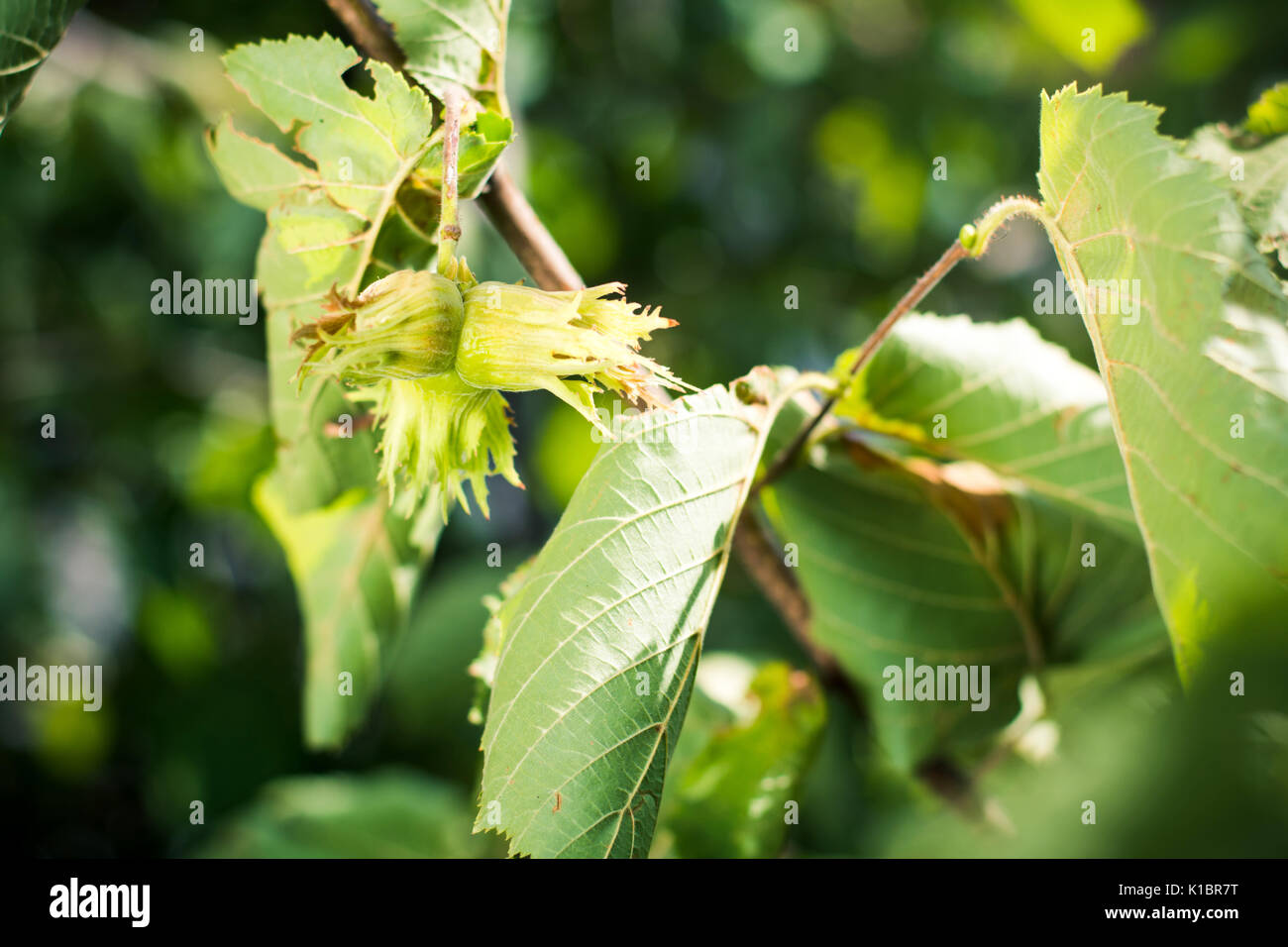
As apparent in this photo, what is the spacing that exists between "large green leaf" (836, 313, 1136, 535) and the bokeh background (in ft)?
2.93

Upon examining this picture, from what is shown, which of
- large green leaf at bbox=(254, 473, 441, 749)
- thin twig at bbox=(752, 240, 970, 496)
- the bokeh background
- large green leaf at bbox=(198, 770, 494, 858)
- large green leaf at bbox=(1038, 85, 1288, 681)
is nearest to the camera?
large green leaf at bbox=(1038, 85, 1288, 681)

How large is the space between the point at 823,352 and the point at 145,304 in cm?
139

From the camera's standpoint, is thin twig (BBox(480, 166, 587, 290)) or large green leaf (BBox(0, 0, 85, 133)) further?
thin twig (BBox(480, 166, 587, 290))

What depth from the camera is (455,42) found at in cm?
56

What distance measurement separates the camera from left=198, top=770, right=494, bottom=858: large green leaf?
1.28 m

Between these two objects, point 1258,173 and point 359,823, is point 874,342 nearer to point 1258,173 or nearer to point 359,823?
point 1258,173

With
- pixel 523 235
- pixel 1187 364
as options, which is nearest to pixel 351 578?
pixel 523 235

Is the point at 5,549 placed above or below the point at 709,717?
above

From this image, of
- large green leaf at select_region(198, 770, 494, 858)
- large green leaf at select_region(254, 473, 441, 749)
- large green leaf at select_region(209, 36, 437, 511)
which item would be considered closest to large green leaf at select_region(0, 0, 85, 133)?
large green leaf at select_region(209, 36, 437, 511)

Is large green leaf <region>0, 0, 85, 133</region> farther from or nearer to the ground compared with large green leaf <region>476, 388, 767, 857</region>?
farther from the ground

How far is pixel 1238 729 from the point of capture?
0.43 m

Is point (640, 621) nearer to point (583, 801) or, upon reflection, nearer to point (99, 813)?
point (583, 801)

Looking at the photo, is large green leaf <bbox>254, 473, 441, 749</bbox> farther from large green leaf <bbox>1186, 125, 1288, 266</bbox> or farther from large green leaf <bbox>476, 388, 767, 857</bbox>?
large green leaf <bbox>1186, 125, 1288, 266</bbox>

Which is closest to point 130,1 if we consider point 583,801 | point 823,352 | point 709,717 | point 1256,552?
point 823,352
